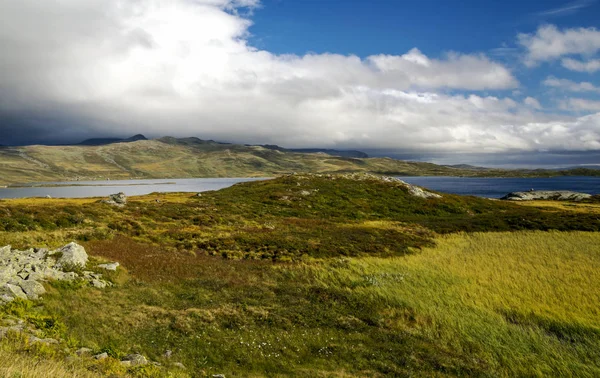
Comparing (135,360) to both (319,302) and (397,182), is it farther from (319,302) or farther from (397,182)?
(397,182)

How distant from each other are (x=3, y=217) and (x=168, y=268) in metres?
28.2

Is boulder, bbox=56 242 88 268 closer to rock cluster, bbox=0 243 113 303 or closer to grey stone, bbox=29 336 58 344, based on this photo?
rock cluster, bbox=0 243 113 303

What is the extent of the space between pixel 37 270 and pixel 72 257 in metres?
2.82

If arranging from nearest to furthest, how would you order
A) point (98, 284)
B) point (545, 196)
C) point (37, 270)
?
point (37, 270) < point (98, 284) < point (545, 196)

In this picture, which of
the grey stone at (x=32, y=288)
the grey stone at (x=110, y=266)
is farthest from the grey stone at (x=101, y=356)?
the grey stone at (x=110, y=266)

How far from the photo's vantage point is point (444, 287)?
1000 inches

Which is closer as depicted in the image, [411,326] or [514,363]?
[514,363]

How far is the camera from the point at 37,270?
851 inches

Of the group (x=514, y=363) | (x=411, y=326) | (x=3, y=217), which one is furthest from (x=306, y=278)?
(x=3, y=217)

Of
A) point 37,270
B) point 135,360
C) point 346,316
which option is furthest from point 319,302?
point 37,270

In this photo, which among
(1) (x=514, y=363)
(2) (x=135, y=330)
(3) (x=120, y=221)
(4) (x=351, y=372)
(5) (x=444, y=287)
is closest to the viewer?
(4) (x=351, y=372)

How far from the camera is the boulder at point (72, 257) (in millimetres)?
23828

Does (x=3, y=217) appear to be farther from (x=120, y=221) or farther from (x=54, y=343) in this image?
(x=54, y=343)

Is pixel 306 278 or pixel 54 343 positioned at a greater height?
pixel 54 343
